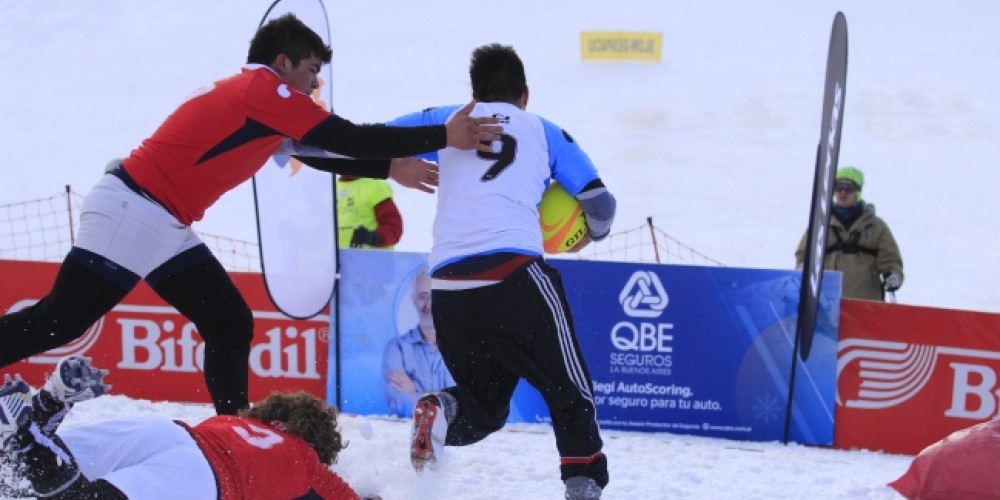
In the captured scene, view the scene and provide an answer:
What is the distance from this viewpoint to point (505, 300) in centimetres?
340

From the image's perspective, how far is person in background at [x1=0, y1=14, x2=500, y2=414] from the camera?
3361 mm

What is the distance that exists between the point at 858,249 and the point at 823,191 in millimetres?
1215

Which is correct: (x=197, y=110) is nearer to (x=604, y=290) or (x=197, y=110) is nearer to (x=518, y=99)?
(x=518, y=99)

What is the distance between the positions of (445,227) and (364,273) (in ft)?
6.75

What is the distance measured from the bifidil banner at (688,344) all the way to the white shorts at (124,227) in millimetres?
2043

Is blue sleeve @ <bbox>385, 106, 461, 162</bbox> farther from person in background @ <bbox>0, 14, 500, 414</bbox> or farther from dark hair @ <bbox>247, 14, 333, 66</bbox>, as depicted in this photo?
dark hair @ <bbox>247, 14, 333, 66</bbox>

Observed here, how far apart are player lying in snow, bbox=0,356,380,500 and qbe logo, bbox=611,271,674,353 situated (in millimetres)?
2438

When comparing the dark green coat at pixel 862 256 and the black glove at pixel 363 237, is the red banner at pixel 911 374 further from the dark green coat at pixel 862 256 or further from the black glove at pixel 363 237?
the black glove at pixel 363 237

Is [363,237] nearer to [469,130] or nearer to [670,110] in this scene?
[469,130]

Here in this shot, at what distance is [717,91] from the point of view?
47.4 feet

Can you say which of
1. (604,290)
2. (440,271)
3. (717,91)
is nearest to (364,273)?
(604,290)

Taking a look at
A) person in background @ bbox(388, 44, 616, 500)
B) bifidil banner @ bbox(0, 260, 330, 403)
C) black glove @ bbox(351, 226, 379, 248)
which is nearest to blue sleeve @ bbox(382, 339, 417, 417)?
bifidil banner @ bbox(0, 260, 330, 403)

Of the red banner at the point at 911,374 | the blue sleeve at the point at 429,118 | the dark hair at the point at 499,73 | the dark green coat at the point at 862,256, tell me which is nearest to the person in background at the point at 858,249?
the dark green coat at the point at 862,256

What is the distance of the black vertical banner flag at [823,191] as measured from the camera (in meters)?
4.87
